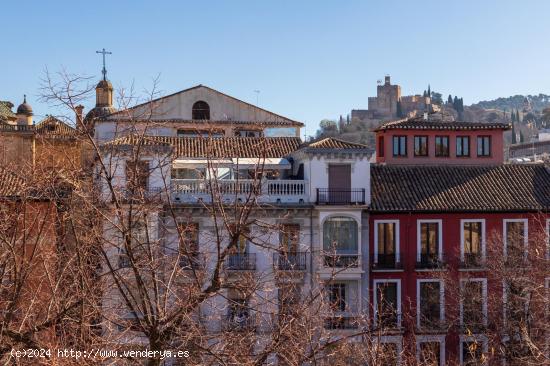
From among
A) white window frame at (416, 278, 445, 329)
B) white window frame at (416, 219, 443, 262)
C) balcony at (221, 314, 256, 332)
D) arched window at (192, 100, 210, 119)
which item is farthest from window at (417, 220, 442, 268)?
arched window at (192, 100, 210, 119)

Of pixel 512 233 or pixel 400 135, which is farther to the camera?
pixel 400 135

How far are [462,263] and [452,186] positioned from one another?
10.7 feet

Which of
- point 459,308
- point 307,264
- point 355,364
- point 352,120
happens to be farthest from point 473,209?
point 352,120

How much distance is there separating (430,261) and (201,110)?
48.8 ft

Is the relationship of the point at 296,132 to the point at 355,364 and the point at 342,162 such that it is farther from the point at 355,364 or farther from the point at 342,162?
the point at 355,364

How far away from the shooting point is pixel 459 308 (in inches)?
1032

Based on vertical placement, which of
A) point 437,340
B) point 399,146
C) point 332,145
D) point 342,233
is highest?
point 399,146

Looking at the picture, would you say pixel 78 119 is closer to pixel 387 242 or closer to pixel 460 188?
pixel 387 242

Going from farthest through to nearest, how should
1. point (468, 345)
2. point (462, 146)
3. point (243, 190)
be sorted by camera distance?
point (462, 146)
point (468, 345)
point (243, 190)

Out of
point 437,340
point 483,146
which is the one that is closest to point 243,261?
point 437,340

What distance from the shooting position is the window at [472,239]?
27938 mm

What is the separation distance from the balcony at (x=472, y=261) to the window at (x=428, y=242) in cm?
91

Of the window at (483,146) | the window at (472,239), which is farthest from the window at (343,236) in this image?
the window at (483,146)

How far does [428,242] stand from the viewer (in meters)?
28.1
